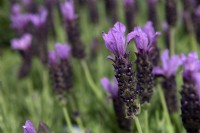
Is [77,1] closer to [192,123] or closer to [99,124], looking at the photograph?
[99,124]

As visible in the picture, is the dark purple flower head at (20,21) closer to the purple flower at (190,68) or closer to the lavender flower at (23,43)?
the lavender flower at (23,43)

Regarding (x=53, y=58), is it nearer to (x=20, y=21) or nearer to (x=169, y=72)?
(x=169, y=72)

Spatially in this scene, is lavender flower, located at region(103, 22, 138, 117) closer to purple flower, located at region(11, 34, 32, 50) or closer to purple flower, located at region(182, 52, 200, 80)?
purple flower, located at region(182, 52, 200, 80)

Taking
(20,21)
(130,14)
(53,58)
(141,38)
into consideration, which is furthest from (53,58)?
(20,21)

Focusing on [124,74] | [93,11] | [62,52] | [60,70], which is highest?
[93,11]

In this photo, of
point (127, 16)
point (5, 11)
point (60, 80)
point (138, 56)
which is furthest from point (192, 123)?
point (5, 11)

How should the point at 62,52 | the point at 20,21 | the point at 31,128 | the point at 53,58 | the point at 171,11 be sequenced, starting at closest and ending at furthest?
the point at 31,128
the point at 53,58
the point at 62,52
the point at 171,11
the point at 20,21
